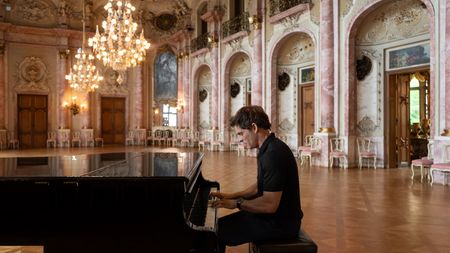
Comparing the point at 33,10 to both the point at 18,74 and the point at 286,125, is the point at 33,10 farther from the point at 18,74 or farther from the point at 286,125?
the point at 286,125

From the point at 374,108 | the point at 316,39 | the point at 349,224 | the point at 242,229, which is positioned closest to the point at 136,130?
the point at 316,39

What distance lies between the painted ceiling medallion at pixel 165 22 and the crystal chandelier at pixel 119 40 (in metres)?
13.9

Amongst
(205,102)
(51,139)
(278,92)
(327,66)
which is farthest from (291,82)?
(51,139)

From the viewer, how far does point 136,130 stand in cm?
2202

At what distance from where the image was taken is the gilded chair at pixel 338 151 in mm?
10250

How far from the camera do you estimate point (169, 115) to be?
898 inches

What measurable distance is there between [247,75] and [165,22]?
27.8 feet

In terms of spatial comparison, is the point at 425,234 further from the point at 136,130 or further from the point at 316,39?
the point at 136,130

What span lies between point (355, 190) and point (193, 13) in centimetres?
1640

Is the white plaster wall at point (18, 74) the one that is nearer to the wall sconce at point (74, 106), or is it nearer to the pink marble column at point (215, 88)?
the wall sconce at point (74, 106)

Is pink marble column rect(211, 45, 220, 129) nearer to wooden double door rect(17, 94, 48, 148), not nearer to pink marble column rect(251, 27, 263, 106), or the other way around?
pink marble column rect(251, 27, 263, 106)

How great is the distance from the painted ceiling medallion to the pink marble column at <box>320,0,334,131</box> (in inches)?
534

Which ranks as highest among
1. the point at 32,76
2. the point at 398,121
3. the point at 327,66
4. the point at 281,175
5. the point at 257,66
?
the point at 32,76

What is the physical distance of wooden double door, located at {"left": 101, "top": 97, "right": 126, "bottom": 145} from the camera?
21.9 m
